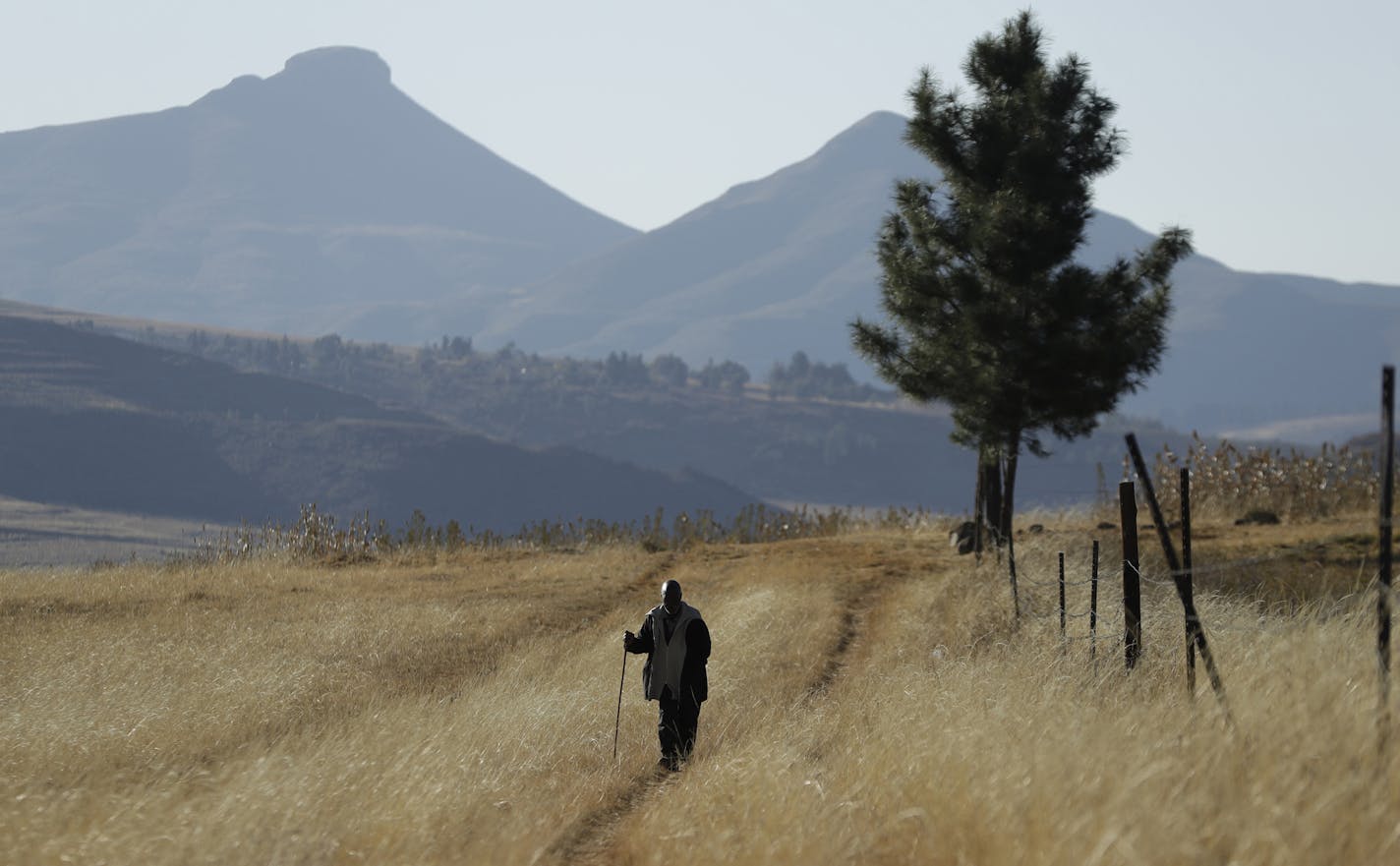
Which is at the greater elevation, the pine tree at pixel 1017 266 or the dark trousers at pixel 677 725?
the pine tree at pixel 1017 266

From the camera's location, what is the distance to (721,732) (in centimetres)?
1460

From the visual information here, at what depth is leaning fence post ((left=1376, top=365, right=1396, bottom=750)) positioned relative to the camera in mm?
8633

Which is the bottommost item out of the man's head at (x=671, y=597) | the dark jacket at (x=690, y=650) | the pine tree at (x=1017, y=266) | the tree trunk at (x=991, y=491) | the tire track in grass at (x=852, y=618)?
the tire track in grass at (x=852, y=618)

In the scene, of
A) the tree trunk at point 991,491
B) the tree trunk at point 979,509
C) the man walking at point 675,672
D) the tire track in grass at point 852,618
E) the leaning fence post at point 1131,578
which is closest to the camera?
the leaning fence post at point 1131,578

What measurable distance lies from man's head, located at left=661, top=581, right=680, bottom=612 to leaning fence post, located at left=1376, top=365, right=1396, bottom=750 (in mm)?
6100

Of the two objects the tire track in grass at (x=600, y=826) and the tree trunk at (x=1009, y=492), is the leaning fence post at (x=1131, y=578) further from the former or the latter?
the tree trunk at (x=1009, y=492)

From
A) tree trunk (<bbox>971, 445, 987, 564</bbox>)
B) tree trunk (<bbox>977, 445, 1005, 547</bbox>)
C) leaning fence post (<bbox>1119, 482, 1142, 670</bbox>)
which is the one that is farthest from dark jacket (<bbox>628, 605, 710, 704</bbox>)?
tree trunk (<bbox>977, 445, 1005, 547</bbox>)

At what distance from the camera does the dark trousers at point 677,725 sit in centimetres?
1378

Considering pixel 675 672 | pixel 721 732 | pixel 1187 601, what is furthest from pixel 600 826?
pixel 1187 601

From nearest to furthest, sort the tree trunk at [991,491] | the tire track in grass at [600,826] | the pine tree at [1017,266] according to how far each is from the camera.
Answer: the tire track in grass at [600,826]
the pine tree at [1017,266]
the tree trunk at [991,491]

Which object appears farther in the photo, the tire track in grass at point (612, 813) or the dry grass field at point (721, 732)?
the tire track in grass at point (612, 813)

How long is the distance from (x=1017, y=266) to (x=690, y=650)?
1474 centimetres

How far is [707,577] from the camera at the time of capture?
3022cm

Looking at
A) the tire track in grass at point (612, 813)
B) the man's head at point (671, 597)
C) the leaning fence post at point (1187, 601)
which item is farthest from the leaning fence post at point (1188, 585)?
the man's head at point (671, 597)
